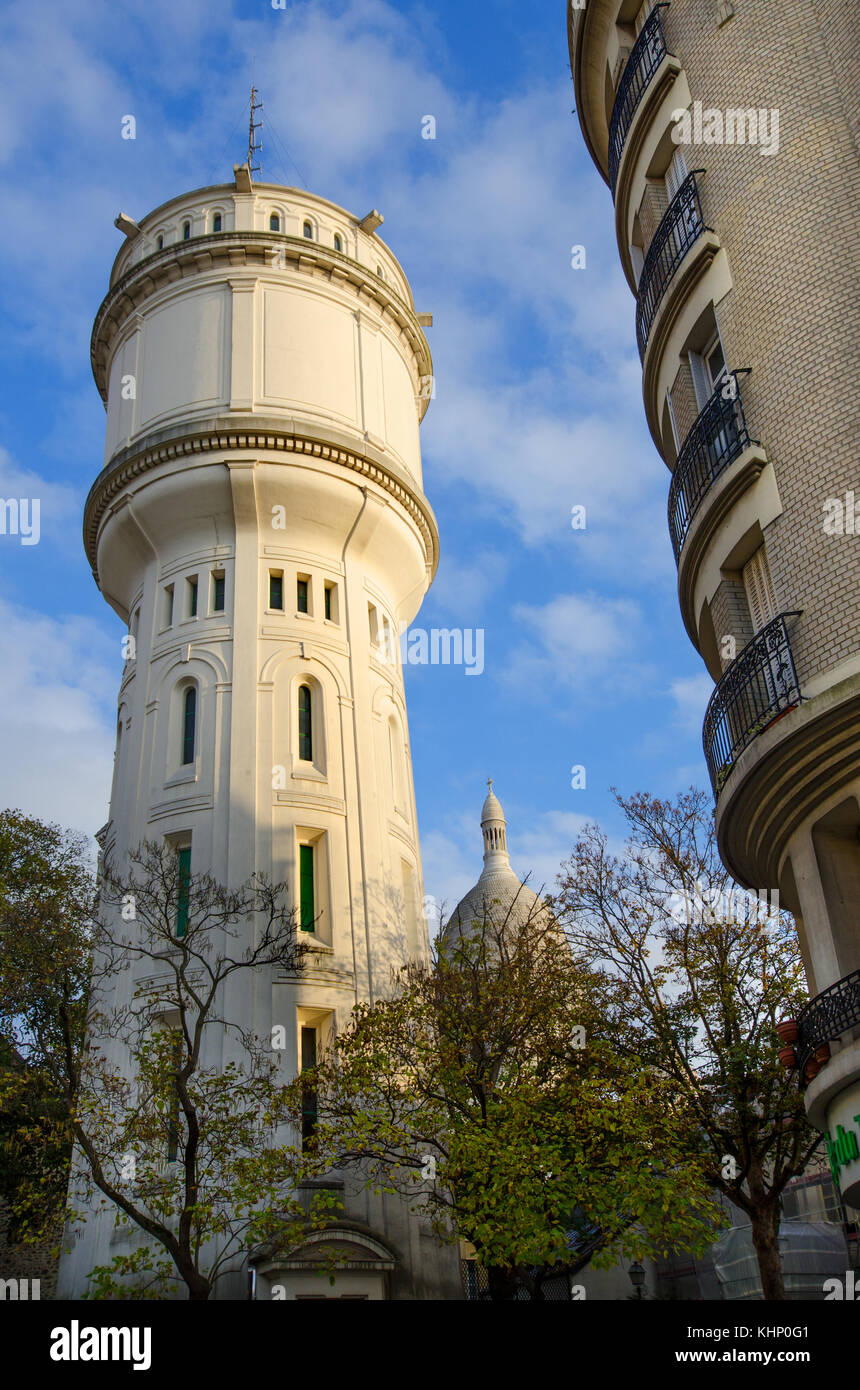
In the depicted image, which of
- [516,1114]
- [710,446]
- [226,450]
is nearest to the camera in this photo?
[710,446]

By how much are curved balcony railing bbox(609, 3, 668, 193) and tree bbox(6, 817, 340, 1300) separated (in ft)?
51.6

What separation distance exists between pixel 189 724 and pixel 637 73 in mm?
18831

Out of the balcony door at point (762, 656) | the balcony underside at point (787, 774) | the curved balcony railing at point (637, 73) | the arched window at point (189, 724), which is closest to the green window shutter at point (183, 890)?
the arched window at point (189, 724)

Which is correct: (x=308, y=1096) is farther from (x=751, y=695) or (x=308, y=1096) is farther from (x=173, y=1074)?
(x=751, y=695)

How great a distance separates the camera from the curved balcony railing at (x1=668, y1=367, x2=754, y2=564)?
17469mm

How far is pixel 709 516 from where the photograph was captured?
17.6 metres

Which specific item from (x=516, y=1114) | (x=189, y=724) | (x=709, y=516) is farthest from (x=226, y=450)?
(x=516, y=1114)

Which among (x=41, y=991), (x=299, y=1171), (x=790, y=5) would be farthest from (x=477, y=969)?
(x=790, y=5)

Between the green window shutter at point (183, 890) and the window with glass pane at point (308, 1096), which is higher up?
the green window shutter at point (183, 890)

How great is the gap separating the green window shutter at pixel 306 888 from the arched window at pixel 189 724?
3.85 meters

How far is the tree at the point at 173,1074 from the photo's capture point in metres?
20.6

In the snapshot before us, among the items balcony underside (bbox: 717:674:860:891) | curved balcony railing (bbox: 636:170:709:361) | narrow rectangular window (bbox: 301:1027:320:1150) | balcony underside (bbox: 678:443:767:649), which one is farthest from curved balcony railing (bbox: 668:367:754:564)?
narrow rectangular window (bbox: 301:1027:320:1150)

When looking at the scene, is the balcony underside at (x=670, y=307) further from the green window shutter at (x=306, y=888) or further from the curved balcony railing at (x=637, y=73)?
the green window shutter at (x=306, y=888)
